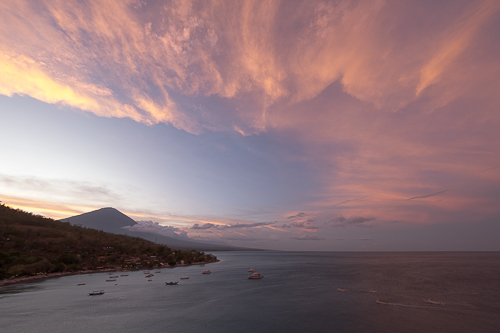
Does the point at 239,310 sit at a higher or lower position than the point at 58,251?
lower

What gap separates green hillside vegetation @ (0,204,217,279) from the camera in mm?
82125

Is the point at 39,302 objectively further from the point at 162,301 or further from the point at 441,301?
the point at 441,301

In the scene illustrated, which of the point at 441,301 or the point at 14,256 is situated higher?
the point at 14,256

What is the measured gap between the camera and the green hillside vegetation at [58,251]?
8212cm

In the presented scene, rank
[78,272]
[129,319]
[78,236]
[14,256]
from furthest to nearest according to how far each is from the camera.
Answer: [78,236] < [78,272] < [14,256] < [129,319]

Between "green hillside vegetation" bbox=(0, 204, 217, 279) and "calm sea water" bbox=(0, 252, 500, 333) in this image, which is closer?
"calm sea water" bbox=(0, 252, 500, 333)

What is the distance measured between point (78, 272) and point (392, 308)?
116786 mm

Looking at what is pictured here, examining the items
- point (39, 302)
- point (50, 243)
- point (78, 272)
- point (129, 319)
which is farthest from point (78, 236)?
point (129, 319)

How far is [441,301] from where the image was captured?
5862 centimetres

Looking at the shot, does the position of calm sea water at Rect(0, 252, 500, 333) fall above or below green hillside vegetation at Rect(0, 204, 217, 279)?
below

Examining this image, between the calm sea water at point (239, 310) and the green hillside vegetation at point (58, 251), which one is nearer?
the calm sea water at point (239, 310)

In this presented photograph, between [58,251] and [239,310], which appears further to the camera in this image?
[58,251]

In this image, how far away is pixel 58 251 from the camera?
320ft

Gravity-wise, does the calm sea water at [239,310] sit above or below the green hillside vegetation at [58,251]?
below
